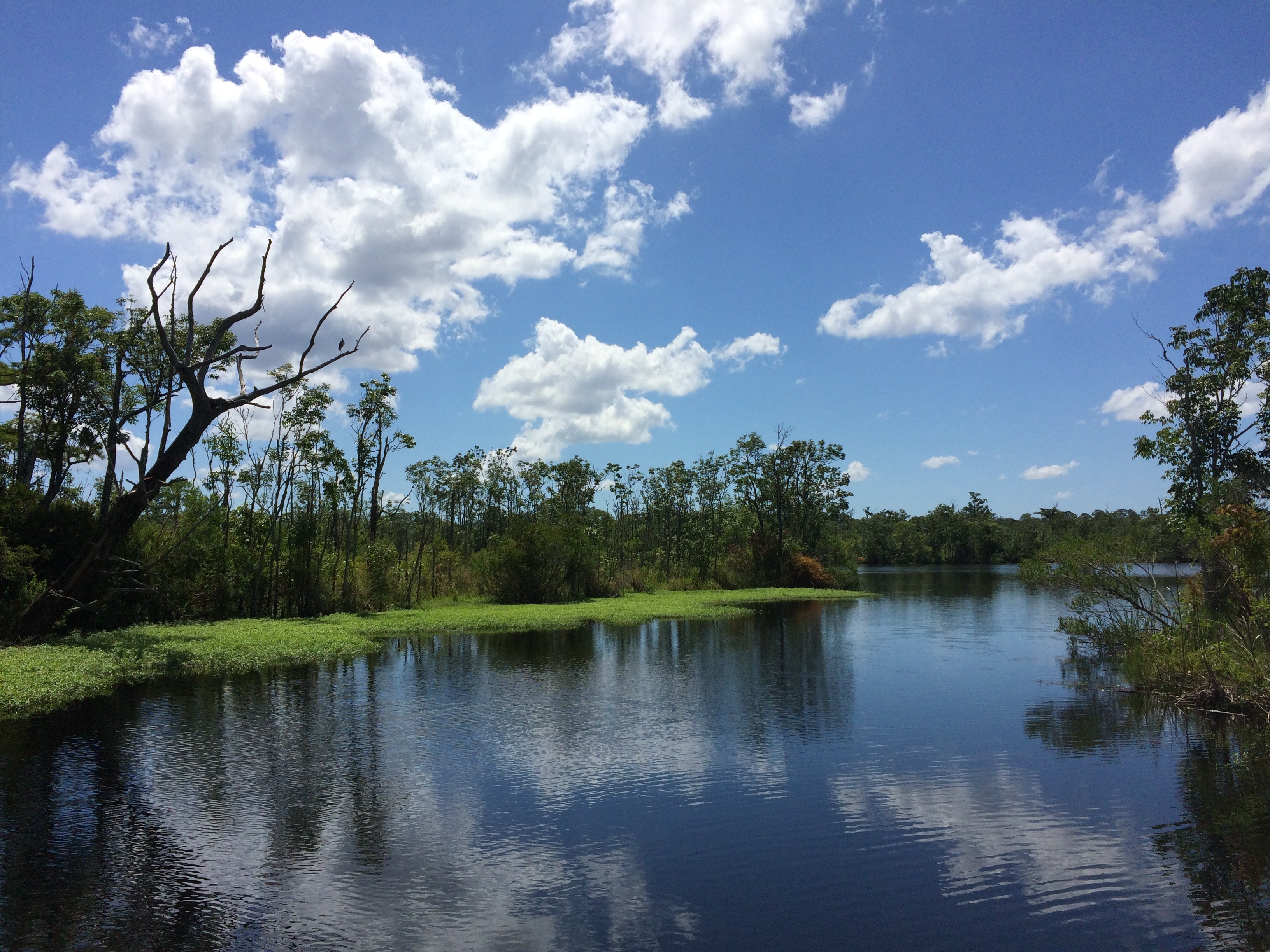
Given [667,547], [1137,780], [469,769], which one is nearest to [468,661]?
[469,769]

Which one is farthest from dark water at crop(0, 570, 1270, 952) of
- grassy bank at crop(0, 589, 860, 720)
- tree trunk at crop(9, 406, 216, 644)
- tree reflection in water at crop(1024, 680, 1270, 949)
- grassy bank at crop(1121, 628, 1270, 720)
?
tree trunk at crop(9, 406, 216, 644)

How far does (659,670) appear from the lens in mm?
21547

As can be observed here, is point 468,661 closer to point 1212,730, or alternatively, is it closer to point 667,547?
point 1212,730

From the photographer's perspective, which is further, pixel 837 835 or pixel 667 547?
pixel 667 547

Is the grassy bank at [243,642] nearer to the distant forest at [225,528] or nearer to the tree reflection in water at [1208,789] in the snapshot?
the distant forest at [225,528]

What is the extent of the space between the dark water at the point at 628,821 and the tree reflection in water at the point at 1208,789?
0.16 ft

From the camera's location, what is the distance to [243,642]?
22.5 meters

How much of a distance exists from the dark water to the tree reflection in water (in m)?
0.05

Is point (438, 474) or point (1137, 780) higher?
point (438, 474)

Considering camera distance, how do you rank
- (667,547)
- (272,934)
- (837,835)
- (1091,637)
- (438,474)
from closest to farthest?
1. (272,934)
2. (837,835)
3. (1091,637)
4. (438,474)
5. (667,547)

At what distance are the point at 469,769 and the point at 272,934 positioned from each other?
204 inches

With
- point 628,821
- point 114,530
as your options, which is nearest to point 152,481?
point 114,530

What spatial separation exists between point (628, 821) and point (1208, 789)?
822cm

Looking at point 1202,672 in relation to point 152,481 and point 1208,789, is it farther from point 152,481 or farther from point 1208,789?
point 152,481
